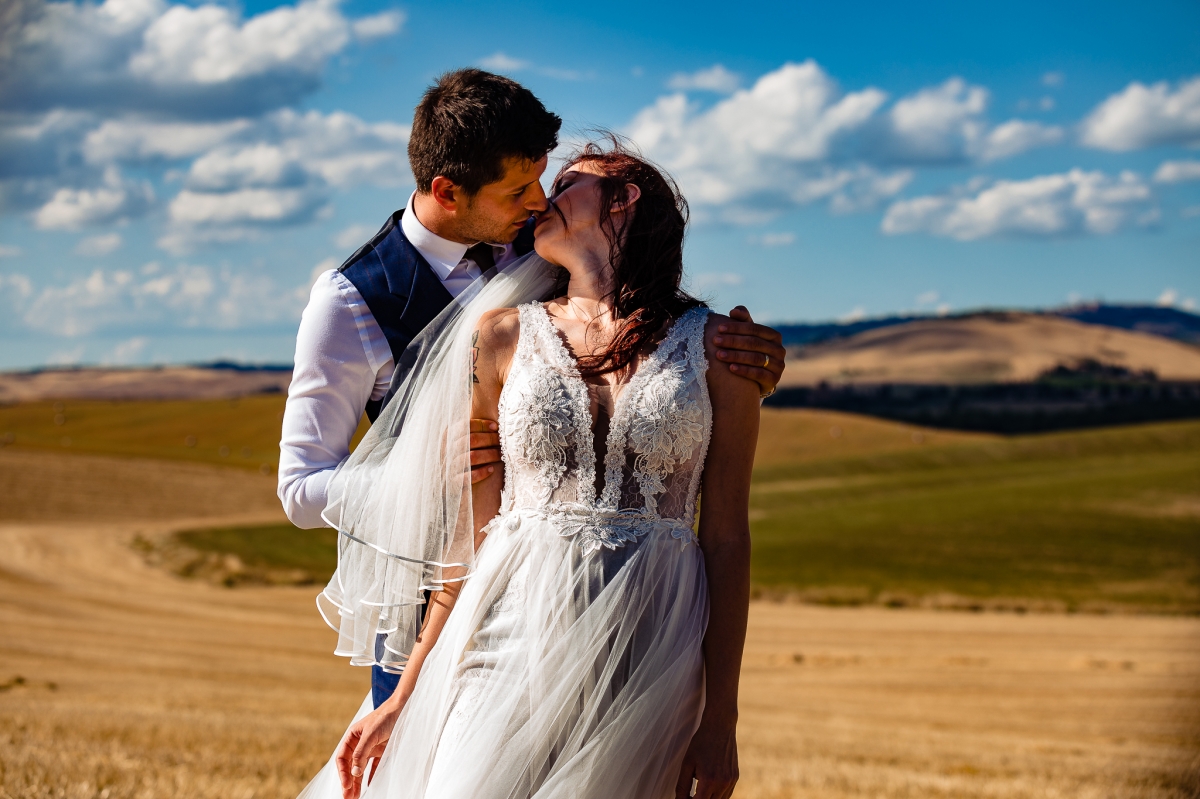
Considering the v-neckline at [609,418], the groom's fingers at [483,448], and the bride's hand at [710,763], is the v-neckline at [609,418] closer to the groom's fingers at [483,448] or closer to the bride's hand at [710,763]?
the groom's fingers at [483,448]

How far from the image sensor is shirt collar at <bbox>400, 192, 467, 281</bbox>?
317 centimetres

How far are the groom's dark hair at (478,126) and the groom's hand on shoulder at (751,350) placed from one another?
752 millimetres

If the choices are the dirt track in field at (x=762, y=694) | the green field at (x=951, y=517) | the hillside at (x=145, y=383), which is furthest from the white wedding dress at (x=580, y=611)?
the hillside at (x=145, y=383)

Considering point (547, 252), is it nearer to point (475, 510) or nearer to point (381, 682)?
point (475, 510)

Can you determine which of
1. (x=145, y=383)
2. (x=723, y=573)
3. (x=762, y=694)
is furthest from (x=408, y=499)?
(x=145, y=383)

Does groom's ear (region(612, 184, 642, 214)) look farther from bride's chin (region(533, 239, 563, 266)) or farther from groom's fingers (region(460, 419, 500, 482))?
groom's fingers (region(460, 419, 500, 482))

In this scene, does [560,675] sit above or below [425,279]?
below

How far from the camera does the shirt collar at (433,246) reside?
317cm

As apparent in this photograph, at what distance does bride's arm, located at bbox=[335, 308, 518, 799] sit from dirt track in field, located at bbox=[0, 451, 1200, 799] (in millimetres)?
2310

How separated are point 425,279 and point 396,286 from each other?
94mm

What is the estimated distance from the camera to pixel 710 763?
2.70 metres

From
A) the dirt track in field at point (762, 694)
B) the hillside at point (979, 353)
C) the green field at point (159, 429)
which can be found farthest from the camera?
the hillside at point (979, 353)

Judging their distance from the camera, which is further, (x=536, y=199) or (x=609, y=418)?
(x=536, y=199)

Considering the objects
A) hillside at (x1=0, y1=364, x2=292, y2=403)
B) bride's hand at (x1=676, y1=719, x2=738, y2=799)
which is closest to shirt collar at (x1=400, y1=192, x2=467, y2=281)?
bride's hand at (x1=676, y1=719, x2=738, y2=799)
